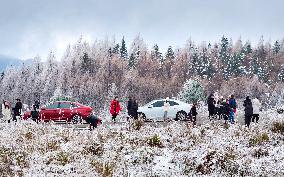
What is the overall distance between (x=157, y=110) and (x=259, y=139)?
14586 millimetres

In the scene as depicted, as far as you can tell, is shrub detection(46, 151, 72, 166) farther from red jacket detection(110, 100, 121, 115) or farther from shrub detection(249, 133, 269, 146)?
red jacket detection(110, 100, 121, 115)

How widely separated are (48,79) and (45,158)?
408 feet

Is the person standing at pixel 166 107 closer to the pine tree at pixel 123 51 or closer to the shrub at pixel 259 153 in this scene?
the shrub at pixel 259 153

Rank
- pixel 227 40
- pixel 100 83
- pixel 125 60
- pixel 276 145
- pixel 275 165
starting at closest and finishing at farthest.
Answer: pixel 275 165, pixel 276 145, pixel 100 83, pixel 125 60, pixel 227 40

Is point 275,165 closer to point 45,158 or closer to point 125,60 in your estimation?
point 45,158

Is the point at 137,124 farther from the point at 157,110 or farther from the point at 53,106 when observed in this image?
the point at 53,106

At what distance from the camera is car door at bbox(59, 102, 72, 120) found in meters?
25.9

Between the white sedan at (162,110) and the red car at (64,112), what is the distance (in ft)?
11.1

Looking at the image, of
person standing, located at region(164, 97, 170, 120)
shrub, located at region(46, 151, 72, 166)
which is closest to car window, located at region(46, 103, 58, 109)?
person standing, located at region(164, 97, 170, 120)

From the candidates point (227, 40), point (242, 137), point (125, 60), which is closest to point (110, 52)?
point (125, 60)

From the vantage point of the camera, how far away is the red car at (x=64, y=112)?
2589 cm

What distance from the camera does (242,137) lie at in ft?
41.5

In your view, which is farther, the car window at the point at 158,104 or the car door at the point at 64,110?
the car window at the point at 158,104

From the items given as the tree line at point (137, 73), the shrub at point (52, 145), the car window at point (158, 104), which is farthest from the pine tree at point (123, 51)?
the shrub at point (52, 145)
